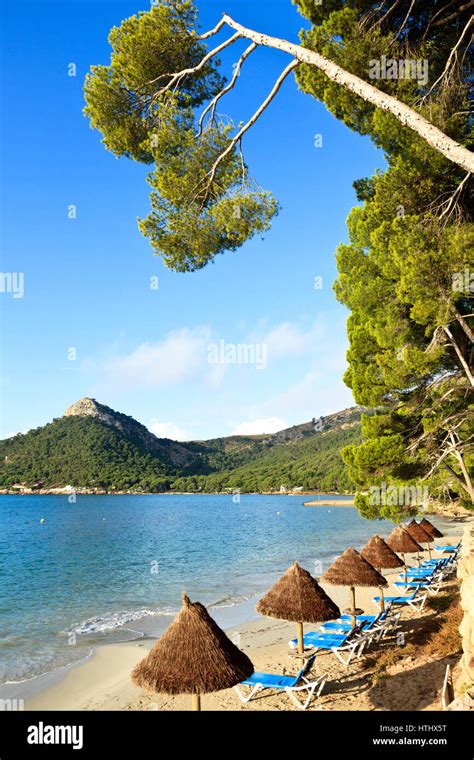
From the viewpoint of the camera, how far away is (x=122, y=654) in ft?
42.0

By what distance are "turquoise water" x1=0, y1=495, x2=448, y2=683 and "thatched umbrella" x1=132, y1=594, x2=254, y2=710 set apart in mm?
7981

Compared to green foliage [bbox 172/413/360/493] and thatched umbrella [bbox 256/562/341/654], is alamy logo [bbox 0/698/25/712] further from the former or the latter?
green foliage [bbox 172/413/360/493]

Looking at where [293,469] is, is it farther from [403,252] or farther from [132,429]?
[403,252]

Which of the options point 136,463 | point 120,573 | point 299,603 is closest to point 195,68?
point 299,603

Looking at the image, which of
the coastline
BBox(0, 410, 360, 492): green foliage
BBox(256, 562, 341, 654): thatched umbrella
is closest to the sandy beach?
the coastline

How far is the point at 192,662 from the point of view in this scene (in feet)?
19.1

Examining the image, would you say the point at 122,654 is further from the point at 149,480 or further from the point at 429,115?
the point at 149,480

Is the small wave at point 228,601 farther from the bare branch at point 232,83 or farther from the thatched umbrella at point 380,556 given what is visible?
the bare branch at point 232,83

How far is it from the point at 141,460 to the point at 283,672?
13134 cm

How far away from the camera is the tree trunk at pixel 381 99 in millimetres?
6253

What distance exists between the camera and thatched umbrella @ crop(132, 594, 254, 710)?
18.7 ft

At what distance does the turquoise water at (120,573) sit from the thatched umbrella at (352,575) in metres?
7.00

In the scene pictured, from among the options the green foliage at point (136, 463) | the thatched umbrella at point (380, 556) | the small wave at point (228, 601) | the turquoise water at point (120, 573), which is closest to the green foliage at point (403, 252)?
the thatched umbrella at point (380, 556)
